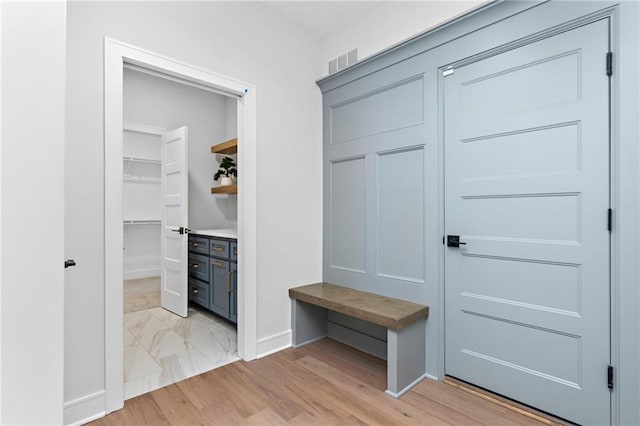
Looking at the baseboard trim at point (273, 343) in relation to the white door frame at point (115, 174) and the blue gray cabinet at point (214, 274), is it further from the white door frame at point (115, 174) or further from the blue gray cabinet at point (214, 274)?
the white door frame at point (115, 174)

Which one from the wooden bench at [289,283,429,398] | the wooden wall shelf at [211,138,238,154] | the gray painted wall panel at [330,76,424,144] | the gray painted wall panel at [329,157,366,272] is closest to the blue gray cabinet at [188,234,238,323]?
the wooden bench at [289,283,429,398]

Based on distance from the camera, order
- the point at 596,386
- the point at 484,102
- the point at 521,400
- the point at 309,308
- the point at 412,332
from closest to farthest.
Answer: the point at 596,386, the point at 521,400, the point at 484,102, the point at 412,332, the point at 309,308

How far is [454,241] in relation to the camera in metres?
2.17

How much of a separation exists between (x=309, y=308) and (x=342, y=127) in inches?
64.0

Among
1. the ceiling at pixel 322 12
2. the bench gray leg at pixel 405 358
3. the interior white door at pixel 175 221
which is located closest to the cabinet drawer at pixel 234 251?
the interior white door at pixel 175 221

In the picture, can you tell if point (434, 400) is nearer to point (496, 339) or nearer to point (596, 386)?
point (496, 339)

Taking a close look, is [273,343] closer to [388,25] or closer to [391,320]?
[391,320]

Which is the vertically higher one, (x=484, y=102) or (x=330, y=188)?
(x=484, y=102)

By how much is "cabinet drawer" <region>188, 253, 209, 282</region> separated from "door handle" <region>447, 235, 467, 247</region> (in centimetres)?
251

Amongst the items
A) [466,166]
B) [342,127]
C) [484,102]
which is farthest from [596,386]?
[342,127]

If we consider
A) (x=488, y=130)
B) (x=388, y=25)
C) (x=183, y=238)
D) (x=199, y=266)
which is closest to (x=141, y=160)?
(x=183, y=238)

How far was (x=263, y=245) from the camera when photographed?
2.66m

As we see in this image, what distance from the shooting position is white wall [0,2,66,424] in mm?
540

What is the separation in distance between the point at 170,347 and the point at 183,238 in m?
1.21
